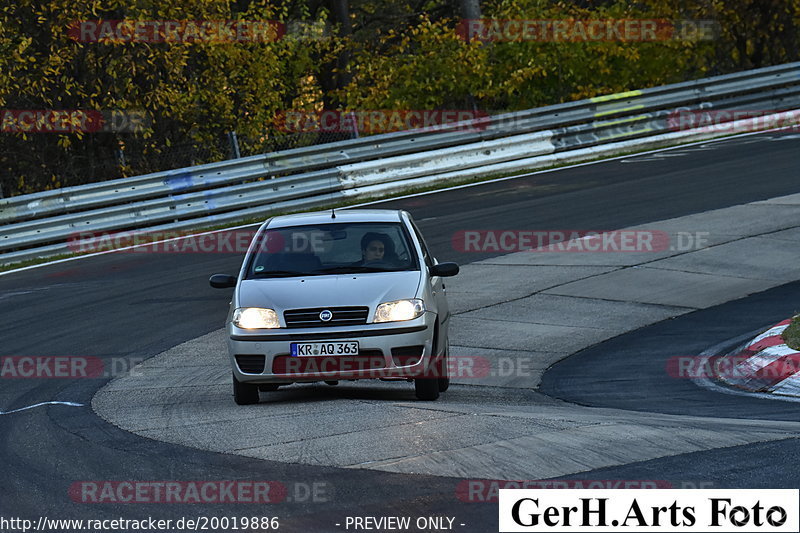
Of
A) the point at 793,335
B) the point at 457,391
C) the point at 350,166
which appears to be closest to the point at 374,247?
the point at 457,391

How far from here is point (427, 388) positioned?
32.8ft

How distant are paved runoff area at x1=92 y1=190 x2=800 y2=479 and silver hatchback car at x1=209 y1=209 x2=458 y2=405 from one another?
27 cm

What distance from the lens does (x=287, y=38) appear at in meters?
27.4

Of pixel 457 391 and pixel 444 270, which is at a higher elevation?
pixel 444 270

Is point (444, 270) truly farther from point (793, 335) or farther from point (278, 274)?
point (793, 335)

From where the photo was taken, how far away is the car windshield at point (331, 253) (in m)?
10.4

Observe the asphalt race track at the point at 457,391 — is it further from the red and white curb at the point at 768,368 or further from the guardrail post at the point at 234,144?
the guardrail post at the point at 234,144

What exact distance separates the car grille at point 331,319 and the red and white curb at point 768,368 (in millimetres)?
3348

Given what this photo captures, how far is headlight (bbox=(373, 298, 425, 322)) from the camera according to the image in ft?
31.7

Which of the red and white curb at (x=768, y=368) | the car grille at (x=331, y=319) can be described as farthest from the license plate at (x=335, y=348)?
the red and white curb at (x=768, y=368)

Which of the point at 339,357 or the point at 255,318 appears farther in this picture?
the point at 255,318

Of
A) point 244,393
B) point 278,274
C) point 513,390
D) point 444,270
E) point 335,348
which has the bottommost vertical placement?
point 513,390

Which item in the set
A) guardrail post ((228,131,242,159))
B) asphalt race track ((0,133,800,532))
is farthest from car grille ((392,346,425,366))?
guardrail post ((228,131,242,159))

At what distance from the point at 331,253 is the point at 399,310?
1.25 meters
